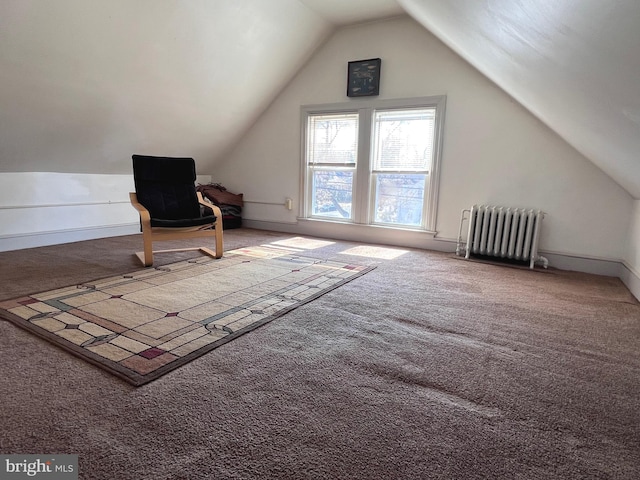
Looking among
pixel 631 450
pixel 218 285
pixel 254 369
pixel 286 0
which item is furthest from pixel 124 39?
pixel 631 450

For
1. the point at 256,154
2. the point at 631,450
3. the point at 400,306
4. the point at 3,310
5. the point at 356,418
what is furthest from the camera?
the point at 256,154

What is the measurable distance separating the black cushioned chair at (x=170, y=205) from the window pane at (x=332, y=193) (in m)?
1.65

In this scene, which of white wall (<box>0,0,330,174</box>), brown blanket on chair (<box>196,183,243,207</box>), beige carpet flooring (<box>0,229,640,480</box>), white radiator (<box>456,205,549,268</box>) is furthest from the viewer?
brown blanket on chair (<box>196,183,243,207</box>)

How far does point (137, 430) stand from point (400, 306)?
63.4 inches

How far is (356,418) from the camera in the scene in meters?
1.22

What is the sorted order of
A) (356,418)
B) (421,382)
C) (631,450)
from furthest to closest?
(421,382) → (356,418) → (631,450)

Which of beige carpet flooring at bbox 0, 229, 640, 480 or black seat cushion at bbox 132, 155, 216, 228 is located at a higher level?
black seat cushion at bbox 132, 155, 216, 228

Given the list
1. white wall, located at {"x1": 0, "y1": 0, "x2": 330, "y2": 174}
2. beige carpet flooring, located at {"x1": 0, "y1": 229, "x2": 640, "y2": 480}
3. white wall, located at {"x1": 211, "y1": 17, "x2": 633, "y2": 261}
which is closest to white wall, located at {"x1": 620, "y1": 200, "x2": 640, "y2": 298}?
white wall, located at {"x1": 211, "y1": 17, "x2": 633, "y2": 261}

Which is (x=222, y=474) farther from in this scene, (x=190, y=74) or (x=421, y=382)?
(x=190, y=74)

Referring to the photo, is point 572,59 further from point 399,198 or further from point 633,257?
point 399,198

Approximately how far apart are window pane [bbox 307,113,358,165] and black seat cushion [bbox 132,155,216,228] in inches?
67.0

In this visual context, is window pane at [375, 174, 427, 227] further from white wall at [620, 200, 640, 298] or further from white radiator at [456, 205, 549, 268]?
white wall at [620, 200, 640, 298]

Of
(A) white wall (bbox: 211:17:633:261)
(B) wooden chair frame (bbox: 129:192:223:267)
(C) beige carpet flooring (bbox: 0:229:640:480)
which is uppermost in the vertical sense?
(A) white wall (bbox: 211:17:633:261)

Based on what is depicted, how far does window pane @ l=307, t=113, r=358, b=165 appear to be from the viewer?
14.7 feet
